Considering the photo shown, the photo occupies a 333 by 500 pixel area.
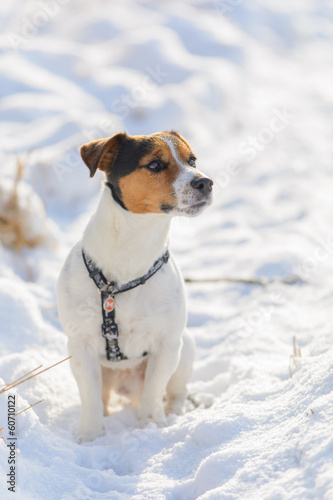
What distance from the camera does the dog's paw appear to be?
3.07 meters

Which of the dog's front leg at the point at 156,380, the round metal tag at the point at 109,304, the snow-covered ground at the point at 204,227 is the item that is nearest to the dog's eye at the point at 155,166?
the round metal tag at the point at 109,304

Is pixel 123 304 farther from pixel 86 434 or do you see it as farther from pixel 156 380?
pixel 86 434

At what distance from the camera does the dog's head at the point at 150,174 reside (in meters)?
2.98

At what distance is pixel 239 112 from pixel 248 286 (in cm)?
669

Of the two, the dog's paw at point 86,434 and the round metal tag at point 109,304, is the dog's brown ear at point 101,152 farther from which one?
the dog's paw at point 86,434

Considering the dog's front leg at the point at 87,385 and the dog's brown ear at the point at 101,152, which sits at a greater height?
the dog's brown ear at the point at 101,152

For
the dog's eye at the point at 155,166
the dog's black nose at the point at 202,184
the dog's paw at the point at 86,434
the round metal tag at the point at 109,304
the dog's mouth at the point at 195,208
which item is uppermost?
the dog's black nose at the point at 202,184

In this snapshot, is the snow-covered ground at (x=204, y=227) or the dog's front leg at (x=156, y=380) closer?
the snow-covered ground at (x=204, y=227)

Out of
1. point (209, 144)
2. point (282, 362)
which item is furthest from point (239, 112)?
point (282, 362)

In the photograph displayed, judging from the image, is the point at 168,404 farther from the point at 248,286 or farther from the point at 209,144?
the point at 209,144

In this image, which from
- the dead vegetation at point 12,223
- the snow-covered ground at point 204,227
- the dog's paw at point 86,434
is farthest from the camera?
the dead vegetation at point 12,223

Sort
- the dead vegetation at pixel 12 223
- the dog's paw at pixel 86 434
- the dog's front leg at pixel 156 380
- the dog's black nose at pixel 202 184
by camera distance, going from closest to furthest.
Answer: the dog's black nose at pixel 202 184 < the dog's paw at pixel 86 434 < the dog's front leg at pixel 156 380 < the dead vegetation at pixel 12 223

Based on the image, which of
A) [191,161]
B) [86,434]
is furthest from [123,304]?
[191,161]

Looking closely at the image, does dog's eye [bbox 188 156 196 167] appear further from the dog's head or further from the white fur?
the white fur
